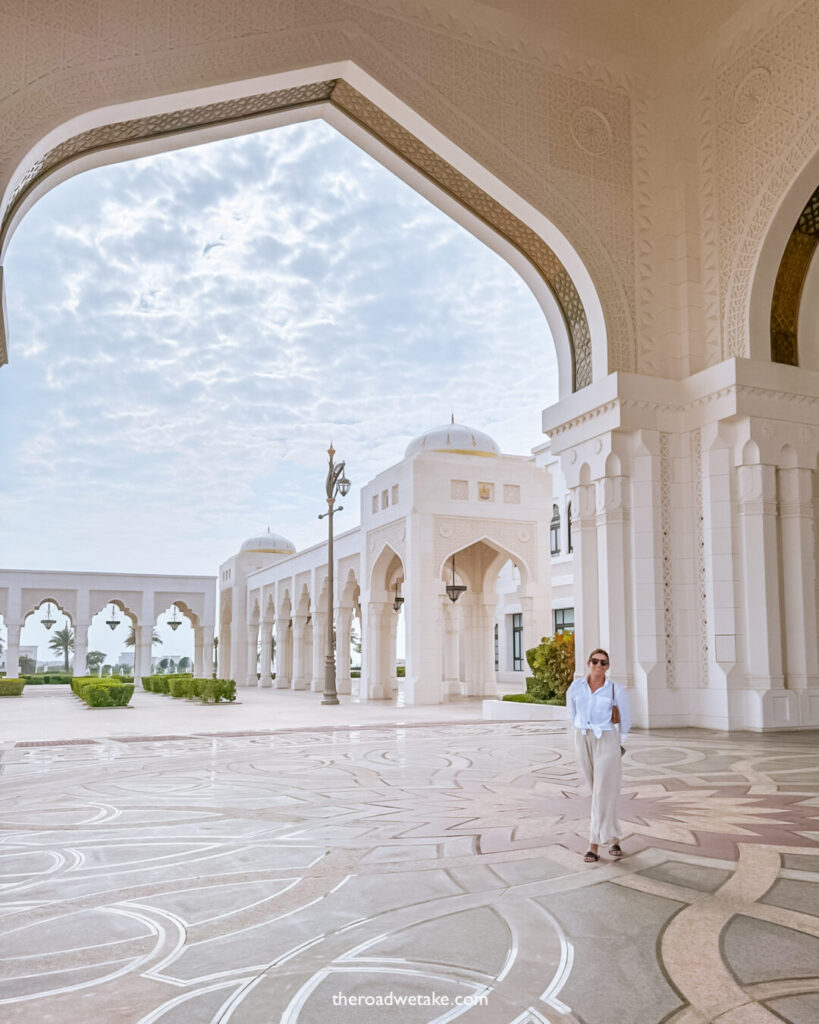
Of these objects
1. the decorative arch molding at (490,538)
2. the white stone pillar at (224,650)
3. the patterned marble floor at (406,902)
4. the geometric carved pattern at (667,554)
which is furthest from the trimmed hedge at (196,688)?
the patterned marble floor at (406,902)

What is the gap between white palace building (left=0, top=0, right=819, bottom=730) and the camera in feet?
27.0

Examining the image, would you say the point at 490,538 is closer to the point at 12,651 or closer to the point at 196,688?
the point at 196,688

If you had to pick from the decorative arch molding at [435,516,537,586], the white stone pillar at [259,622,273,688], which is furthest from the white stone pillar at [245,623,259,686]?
the decorative arch molding at [435,516,537,586]

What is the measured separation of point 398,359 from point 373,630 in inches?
276

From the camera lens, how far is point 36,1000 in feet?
6.93

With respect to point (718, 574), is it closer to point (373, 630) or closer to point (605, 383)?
point (605, 383)

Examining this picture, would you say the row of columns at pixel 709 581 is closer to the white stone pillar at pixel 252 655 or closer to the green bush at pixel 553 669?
the green bush at pixel 553 669

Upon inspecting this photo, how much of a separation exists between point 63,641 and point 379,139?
60486 mm

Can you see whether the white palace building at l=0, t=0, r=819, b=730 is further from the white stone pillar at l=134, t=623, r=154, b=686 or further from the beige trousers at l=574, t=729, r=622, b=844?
the white stone pillar at l=134, t=623, r=154, b=686

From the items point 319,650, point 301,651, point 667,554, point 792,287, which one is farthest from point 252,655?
point 792,287

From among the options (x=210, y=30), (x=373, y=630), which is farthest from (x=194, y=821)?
(x=373, y=630)

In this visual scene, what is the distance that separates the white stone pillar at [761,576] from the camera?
8492mm

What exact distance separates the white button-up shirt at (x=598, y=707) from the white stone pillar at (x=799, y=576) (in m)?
5.76

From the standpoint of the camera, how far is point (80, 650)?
3002cm
